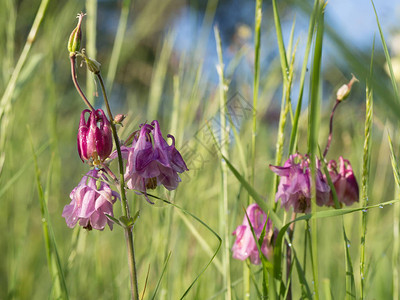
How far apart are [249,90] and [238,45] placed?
56 cm

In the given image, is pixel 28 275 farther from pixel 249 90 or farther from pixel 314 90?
pixel 314 90

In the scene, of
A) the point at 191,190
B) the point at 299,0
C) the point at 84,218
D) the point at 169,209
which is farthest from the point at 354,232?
the point at 299,0

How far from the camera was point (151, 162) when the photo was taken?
614 millimetres

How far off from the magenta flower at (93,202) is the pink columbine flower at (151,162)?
0.12 feet

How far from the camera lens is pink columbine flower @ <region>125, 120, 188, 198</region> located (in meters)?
0.59

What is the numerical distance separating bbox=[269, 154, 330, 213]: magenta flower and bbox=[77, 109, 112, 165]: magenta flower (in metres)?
0.24

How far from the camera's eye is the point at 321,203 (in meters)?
→ 0.71

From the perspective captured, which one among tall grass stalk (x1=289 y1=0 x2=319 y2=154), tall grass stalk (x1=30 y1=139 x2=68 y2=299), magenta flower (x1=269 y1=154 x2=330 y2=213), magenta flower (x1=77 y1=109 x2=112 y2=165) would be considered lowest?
tall grass stalk (x1=30 y1=139 x2=68 y2=299)

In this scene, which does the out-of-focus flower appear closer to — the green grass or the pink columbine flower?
the green grass

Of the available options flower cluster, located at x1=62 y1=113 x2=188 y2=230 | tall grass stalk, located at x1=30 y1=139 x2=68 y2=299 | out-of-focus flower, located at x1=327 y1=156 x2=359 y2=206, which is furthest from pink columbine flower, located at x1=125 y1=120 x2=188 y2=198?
out-of-focus flower, located at x1=327 y1=156 x2=359 y2=206

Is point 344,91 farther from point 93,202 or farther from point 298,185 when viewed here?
point 93,202

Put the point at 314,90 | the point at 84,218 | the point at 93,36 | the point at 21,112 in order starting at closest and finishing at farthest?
the point at 314,90, the point at 84,218, the point at 93,36, the point at 21,112

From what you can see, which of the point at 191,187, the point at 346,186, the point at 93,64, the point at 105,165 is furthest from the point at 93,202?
the point at 191,187

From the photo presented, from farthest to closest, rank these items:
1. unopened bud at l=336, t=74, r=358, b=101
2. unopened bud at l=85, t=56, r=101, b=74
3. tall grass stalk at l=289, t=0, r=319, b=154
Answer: unopened bud at l=336, t=74, r=358, b=101
tall grass stalk at l=289, t=0, r=319, b=154
unopened bud at l=85, t=56, r=101, b=74
